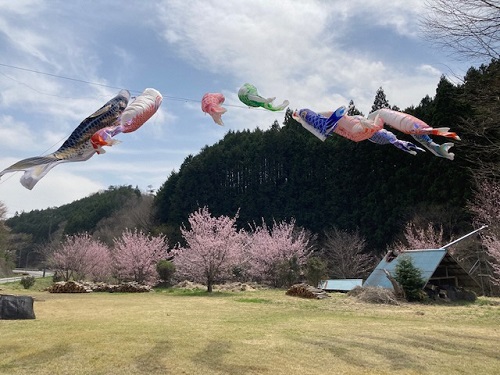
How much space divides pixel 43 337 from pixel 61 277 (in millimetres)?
26583

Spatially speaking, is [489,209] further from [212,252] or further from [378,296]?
[212,252]

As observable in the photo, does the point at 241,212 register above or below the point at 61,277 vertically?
above

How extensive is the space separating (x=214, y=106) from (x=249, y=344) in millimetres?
3843

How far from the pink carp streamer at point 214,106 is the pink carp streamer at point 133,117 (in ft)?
2.27

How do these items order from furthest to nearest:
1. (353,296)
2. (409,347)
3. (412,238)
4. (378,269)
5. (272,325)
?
1. (412,238)
2. (378,269)
3. (353,296)
4. (272,325)
5. (409,347)

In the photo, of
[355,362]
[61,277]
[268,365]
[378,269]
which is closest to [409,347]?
[355,362]

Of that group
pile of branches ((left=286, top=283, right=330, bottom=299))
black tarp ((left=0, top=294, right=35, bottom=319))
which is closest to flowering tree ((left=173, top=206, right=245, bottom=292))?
pile of branches ((left=286, top=283, right=330, bottom=299))

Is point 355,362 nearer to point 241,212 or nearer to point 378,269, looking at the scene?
point 378,269

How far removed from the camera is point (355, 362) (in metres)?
5.91

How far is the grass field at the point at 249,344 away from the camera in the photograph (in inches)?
218

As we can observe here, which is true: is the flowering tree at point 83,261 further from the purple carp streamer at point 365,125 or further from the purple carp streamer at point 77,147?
the purple carp streamer at point 365,125

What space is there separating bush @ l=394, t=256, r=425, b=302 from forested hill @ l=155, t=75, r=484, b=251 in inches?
298

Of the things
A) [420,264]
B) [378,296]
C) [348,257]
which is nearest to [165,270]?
[348,257]

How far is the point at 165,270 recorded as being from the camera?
26.5 m
